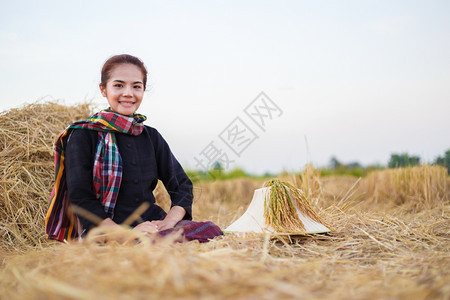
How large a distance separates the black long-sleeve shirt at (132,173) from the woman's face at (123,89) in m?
0.19

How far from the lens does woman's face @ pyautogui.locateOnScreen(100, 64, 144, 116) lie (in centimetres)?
241

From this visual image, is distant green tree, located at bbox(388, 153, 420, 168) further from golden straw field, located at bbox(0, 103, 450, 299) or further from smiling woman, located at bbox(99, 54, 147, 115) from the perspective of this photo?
smiling woman, located at bbox(99, 54, 147, 115)

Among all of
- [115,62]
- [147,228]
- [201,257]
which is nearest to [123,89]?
[115,62]

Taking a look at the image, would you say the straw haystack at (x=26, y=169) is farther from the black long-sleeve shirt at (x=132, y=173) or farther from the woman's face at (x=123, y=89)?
the woman's face at (x=123, y=89)

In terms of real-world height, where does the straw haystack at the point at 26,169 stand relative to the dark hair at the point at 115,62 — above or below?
below

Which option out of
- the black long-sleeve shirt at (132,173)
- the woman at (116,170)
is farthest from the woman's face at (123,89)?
the black long-sleeve shirt at (132,173)

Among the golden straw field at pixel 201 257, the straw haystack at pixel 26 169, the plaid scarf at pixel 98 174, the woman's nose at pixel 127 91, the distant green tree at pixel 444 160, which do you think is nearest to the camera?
the golden straw field at pixel 201 257

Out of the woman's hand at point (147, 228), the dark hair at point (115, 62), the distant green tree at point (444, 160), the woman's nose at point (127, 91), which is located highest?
the dark hair at point (115, 62)

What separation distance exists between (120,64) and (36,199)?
1.37 m

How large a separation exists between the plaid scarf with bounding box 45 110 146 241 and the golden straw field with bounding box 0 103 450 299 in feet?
0.79

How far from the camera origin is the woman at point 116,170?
7.15 feet

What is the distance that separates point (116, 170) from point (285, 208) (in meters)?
1.08

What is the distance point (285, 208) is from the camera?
2.20 metres

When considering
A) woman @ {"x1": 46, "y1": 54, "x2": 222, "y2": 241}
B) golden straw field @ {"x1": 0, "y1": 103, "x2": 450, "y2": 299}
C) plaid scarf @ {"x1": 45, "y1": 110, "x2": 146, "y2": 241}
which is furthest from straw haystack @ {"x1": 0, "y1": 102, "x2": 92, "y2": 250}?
woman @ {"x1": 46, "y1": 54, "x2": 222, "y2": 241}
